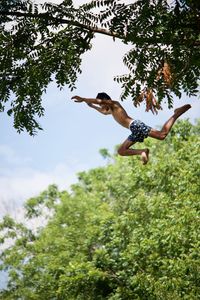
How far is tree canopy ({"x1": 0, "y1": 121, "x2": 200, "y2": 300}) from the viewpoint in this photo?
45.5 ft

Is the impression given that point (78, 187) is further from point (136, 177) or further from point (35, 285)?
point (136, 177)

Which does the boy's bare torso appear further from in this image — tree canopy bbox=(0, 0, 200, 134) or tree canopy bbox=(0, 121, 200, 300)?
tree canopy bbox=(0, 121, 200, 300)

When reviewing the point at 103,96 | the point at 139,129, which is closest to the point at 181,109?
the point at 139,129

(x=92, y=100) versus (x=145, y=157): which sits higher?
(x=92, y=100)

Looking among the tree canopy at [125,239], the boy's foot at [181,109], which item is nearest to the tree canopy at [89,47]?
the boy's foot at [181,109]

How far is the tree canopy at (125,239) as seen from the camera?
13867 mm

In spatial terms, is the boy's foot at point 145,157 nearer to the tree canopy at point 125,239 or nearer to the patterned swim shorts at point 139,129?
the patterned swim shorts at point 139,129

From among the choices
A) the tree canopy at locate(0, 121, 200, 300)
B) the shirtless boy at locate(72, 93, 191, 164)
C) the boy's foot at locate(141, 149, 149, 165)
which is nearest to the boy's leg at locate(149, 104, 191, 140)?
the shirtless boy at locate(72, 93, 191, 164)

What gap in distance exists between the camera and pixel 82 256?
20.4m

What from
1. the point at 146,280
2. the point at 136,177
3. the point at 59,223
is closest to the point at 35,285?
the point at 59,223

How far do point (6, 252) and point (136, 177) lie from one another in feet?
41.7

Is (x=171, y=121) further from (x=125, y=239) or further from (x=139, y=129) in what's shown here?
(x=125, y=239)

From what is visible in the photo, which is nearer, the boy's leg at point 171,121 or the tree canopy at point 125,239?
the boy's leg at point 171,121

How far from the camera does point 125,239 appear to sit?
58.6 feet
